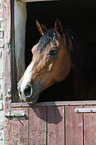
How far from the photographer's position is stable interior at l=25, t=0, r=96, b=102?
3221 mm

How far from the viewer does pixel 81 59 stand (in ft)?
9.50

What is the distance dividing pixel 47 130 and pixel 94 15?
2.46m

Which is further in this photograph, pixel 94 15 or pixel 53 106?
pixel 94 15

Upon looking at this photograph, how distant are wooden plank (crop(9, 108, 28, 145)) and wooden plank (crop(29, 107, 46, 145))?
0.16 feet

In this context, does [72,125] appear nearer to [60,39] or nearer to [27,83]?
[27,83]

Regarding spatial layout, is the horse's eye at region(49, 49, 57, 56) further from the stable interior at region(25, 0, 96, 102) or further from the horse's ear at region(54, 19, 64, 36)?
the stable interior at region(25, 0, 96, 102)

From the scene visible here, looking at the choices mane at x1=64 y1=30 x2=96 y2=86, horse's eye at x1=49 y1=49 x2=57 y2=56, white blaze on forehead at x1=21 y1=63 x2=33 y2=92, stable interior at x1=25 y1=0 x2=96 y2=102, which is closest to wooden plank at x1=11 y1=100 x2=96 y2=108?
white blaze on forehead at x1=21 y1=63 x2=33 y2=92

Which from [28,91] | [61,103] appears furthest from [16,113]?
[61,103]

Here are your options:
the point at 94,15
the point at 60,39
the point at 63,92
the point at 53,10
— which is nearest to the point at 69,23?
the point at 94,15

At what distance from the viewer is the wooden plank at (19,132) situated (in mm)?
2297

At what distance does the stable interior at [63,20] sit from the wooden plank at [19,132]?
1006 millimetres

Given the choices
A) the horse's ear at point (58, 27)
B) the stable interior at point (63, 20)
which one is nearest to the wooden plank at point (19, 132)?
the horse's ear at point (58, 27)

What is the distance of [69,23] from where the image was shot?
4.50 metres

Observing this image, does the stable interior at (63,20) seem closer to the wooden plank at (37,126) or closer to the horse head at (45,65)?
the horse head at (45,65)
